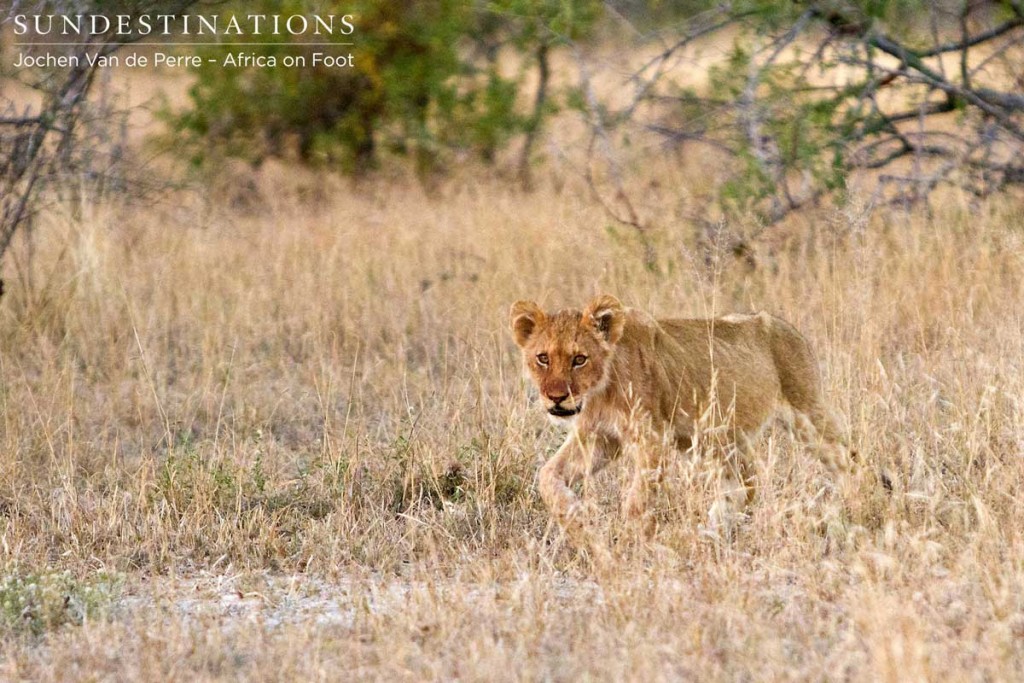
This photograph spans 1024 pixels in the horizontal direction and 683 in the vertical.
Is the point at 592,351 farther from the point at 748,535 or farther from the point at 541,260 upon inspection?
the point at 541,260

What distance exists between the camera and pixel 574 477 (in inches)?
209

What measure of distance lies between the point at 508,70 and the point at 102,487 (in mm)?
16728

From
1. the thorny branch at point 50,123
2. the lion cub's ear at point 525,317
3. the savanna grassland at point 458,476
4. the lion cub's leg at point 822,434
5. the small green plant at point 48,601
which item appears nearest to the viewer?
the savanna grassland at point 458,476

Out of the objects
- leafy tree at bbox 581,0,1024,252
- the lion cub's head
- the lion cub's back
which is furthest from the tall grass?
the lion cub's head

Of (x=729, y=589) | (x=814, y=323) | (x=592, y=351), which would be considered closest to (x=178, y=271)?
(x=814, y=323)

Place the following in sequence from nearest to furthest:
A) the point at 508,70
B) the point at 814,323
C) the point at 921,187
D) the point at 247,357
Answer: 1. the point at 814,323
2. the point at 247,357
3. the point at 921,187
4. the point at 508,70

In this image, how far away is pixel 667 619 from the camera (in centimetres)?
426

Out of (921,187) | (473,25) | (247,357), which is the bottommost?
(247,357)

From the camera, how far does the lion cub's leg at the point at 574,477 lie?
16.6ft

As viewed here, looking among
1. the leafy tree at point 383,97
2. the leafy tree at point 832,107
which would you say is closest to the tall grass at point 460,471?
the leafy tree at point 832,107

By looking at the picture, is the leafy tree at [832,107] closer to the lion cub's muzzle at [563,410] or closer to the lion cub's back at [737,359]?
the lion cub's back at [737,359]

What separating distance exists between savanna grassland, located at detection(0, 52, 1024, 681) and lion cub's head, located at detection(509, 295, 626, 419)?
418mm

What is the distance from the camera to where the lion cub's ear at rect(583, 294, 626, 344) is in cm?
514

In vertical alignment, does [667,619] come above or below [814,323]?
below
